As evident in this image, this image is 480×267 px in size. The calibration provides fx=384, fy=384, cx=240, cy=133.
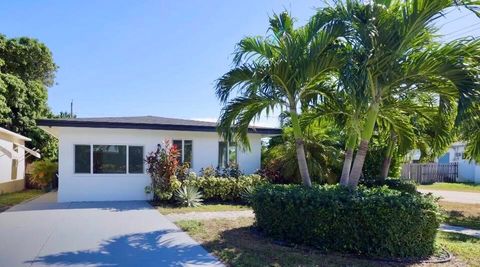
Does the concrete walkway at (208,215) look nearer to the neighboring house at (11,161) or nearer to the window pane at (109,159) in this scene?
the window pane at (109,159)

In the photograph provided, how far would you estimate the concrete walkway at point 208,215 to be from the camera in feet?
37.7

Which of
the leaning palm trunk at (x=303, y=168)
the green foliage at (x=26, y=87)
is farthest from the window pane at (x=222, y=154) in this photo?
the green foliage at (x=26, y=87)

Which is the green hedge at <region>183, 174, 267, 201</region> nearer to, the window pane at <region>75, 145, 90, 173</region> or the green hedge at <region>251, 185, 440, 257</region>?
the window pane at <region>75, 145, 90, 173</region>

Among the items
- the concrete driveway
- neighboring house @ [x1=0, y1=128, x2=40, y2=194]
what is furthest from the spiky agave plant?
neighboring house @ [x1=0, y1=128, x2=40, y2=194]

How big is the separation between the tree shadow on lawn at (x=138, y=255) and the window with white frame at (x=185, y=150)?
Result: 8483 millimetres

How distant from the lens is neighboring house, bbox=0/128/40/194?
778 inches

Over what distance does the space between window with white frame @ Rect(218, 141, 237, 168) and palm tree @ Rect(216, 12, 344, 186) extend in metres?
7.11

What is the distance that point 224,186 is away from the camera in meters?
15.7

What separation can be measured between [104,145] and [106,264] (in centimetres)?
984

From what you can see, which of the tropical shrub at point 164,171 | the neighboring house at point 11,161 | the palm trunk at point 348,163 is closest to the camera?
the palm trunk at point 348,163

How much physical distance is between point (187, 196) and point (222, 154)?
3.80 meters

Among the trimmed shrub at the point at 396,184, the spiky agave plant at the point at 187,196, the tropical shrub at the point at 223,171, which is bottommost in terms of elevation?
the spiky agave plant at the point at 187,196

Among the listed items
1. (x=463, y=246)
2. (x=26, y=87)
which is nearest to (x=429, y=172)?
(x=463, y=246)

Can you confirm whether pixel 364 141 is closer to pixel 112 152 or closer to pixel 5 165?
pixel 112 152
